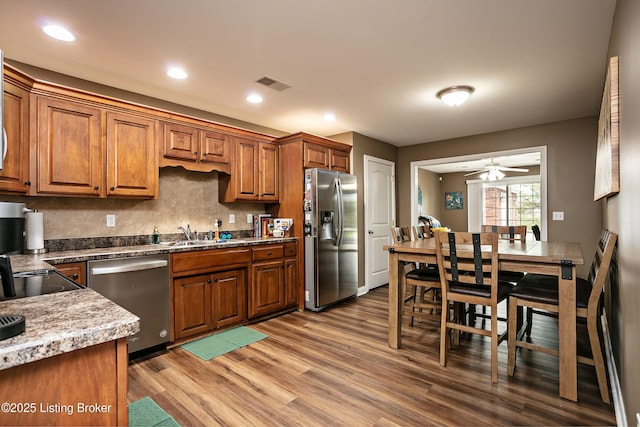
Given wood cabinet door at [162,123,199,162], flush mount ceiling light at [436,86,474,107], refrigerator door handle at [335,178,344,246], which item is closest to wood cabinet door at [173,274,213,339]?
wood cabinet door at [162,123,199,162]

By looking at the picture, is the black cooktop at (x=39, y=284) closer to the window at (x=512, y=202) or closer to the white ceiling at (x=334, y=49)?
the white ceiling at (x=334, y=49)

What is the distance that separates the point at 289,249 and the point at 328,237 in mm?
511

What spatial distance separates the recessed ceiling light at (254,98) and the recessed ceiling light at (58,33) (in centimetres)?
152

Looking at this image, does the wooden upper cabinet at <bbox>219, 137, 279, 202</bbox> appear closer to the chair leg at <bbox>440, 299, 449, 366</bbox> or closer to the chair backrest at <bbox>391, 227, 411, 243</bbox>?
the chair backrest at <bbox>391, 227, 411, 243</bbox>

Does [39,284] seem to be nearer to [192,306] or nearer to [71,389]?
[71,389]

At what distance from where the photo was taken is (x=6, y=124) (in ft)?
7.44

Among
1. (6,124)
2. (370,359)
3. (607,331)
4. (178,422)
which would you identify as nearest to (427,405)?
(370,359)

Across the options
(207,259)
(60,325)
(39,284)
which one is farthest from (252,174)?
(60,325)

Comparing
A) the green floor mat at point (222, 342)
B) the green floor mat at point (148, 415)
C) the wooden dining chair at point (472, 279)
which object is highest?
the wooden dining chair at point (472, 279)

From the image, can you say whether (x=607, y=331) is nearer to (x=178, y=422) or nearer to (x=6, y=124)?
(x=178, y=422)

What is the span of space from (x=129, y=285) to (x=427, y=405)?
2.36 meters

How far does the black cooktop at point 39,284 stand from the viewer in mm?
1227

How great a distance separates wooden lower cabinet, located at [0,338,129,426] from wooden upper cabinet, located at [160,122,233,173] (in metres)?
2.65

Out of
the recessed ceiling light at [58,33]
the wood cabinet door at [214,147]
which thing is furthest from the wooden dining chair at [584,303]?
the recessed ceiling light at [58,33]
